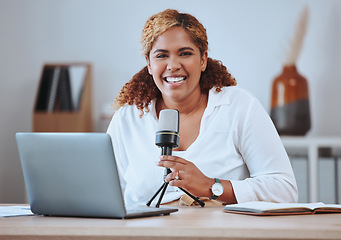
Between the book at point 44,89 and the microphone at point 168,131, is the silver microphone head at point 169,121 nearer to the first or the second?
the microphone at point 168,131

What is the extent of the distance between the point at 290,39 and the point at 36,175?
2.70 m

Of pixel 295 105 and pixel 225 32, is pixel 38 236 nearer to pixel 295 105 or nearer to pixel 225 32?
pixel 295 105

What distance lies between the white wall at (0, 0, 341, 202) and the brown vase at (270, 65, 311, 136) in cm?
26

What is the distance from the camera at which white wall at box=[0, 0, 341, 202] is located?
3.49 meters

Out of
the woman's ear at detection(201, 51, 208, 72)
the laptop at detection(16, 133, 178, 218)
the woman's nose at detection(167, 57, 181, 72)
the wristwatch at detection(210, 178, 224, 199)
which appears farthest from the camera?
the woman's ear at detection(201, 51, 208, 72)

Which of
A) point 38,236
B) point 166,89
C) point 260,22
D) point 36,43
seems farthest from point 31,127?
point 38,236

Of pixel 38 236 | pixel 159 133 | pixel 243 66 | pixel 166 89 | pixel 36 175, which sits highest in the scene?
pixel 243 66

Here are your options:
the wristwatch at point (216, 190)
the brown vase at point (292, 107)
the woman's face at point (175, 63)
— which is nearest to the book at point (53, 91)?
the brown vase at point (292, 107)

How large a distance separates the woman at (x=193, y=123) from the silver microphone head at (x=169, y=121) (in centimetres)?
34

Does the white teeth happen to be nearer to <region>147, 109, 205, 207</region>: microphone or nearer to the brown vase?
<region>147, 109, 205, 207</region>: microphone

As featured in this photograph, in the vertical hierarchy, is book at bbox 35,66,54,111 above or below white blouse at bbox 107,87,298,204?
above

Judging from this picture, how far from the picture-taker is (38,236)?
98cm

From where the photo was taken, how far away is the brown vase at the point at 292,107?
3234 mm

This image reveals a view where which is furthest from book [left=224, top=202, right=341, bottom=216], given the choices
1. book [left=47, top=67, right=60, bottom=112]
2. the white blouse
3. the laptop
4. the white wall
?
book [left=47, top=67, right=60, bottom=112]
